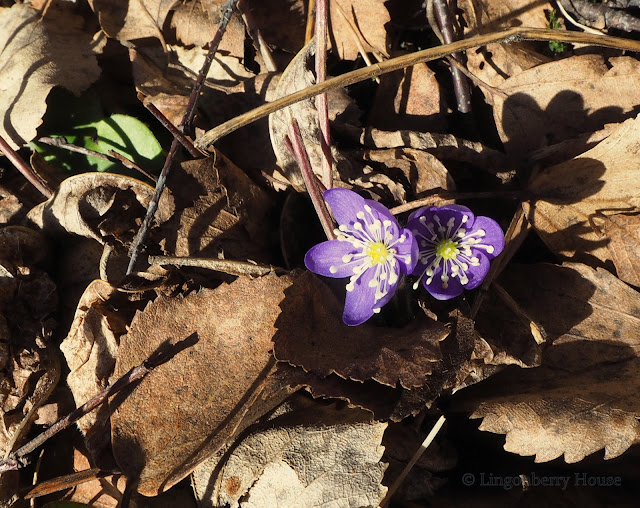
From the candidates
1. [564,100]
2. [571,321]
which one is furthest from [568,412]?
[564,100]

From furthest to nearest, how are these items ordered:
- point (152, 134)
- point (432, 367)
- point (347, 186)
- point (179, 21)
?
point (179, 21) → point (152, 134) → point (347, 186) → point (432, 367)

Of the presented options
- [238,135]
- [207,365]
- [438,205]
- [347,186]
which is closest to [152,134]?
[238,135]

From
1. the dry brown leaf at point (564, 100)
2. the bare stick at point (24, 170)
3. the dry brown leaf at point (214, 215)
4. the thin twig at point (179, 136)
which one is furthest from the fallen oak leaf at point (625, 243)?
the bare stick at point (24, 170)

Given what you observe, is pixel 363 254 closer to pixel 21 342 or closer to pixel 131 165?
pixel 131 165

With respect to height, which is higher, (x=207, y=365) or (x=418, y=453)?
(x=207, y=365)

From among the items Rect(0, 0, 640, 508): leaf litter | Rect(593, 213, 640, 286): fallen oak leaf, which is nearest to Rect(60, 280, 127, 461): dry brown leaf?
Rect(0, 0, 640, 508): leaf litter

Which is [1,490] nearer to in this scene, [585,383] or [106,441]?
[106,441]

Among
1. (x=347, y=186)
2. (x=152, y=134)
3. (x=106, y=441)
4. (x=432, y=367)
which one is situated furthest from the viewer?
(x=152, y=134)
